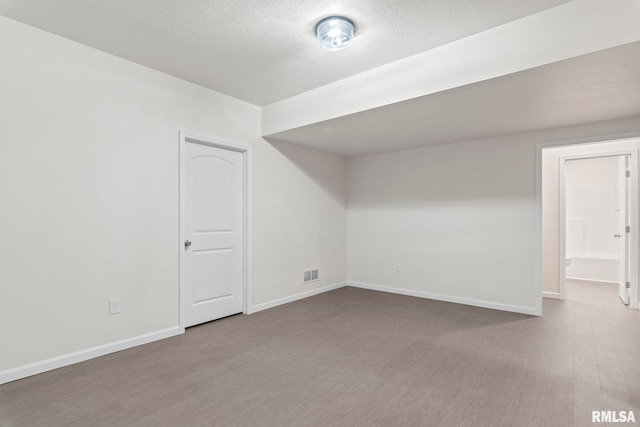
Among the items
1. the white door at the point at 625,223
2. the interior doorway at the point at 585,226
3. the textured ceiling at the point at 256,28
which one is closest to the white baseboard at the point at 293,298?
the textured ceiling at the point at 256,28

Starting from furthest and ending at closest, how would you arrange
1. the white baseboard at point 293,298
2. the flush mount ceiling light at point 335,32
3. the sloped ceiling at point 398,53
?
the white baseboard at point 293,298 < the flush mount ceiling light at point 335,32 < the sloped ceiling at point 398,53

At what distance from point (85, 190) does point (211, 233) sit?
1.30 metres

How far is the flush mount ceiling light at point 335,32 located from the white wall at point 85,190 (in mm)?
1718

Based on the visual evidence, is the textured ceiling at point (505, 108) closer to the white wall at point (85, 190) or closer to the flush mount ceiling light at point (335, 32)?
the flush mount ceiling light at point (335, 32)

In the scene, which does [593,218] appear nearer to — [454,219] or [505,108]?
[454,219]

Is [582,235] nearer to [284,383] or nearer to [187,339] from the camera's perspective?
[284,383]

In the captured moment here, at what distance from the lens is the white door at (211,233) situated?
11.5ft

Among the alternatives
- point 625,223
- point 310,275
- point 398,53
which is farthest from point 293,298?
point 625,223

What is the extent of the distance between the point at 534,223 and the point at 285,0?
146 inches

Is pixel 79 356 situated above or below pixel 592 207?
below

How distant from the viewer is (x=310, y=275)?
4941 mm

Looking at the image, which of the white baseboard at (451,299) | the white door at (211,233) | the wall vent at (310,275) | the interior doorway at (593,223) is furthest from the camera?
the interior doorway at (593,223)

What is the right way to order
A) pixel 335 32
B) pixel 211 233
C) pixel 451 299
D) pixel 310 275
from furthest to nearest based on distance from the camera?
pixel 310 275
pixel 451 299
pixel 211 233
pixel 335 32

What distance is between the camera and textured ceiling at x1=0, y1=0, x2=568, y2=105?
2.17 meters
